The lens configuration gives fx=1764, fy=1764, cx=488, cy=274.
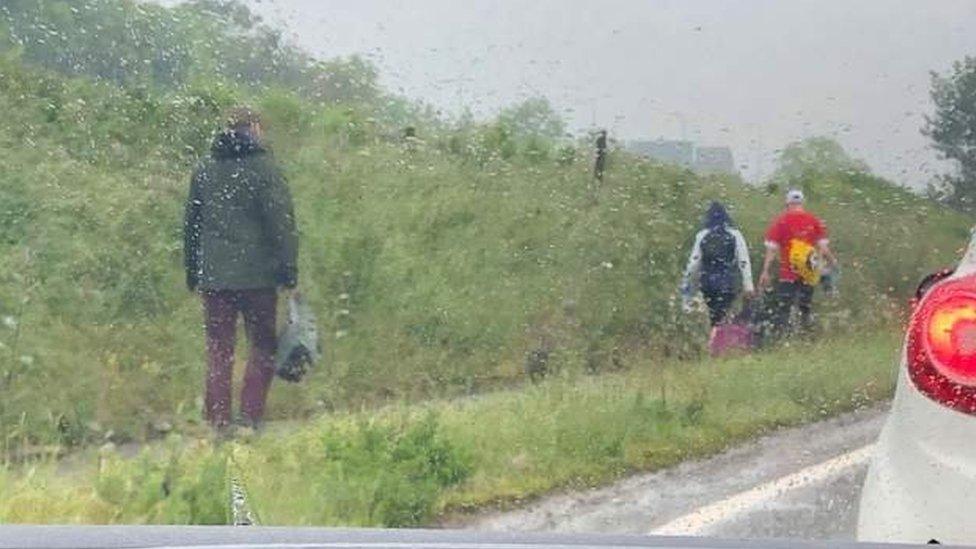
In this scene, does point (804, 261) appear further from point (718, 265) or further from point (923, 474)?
point (923, 474)

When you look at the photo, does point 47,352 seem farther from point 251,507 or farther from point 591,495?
point 591,495

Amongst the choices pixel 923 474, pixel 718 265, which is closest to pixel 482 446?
pixel 718 265

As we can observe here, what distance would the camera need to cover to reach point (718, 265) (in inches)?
164

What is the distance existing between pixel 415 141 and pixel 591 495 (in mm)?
955

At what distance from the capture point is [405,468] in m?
4.14

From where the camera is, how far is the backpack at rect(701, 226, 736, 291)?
410cm

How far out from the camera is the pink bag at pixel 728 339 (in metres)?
4.20

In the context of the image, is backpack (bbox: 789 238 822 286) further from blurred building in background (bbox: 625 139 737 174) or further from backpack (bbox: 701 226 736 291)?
blurred building in background (bbox: 625 139 737 174)

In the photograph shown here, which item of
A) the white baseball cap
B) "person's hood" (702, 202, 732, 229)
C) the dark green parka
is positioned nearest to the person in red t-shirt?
the white baseball cap

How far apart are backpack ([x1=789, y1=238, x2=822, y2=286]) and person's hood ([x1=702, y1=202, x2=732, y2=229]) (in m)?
0.16

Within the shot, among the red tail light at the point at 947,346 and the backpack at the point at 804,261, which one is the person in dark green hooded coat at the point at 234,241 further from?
the red tail light at the point at 947,346

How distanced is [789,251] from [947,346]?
0.66m

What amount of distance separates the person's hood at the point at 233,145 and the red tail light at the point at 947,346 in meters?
1.59

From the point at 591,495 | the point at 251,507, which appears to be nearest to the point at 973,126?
the point at 591,495
